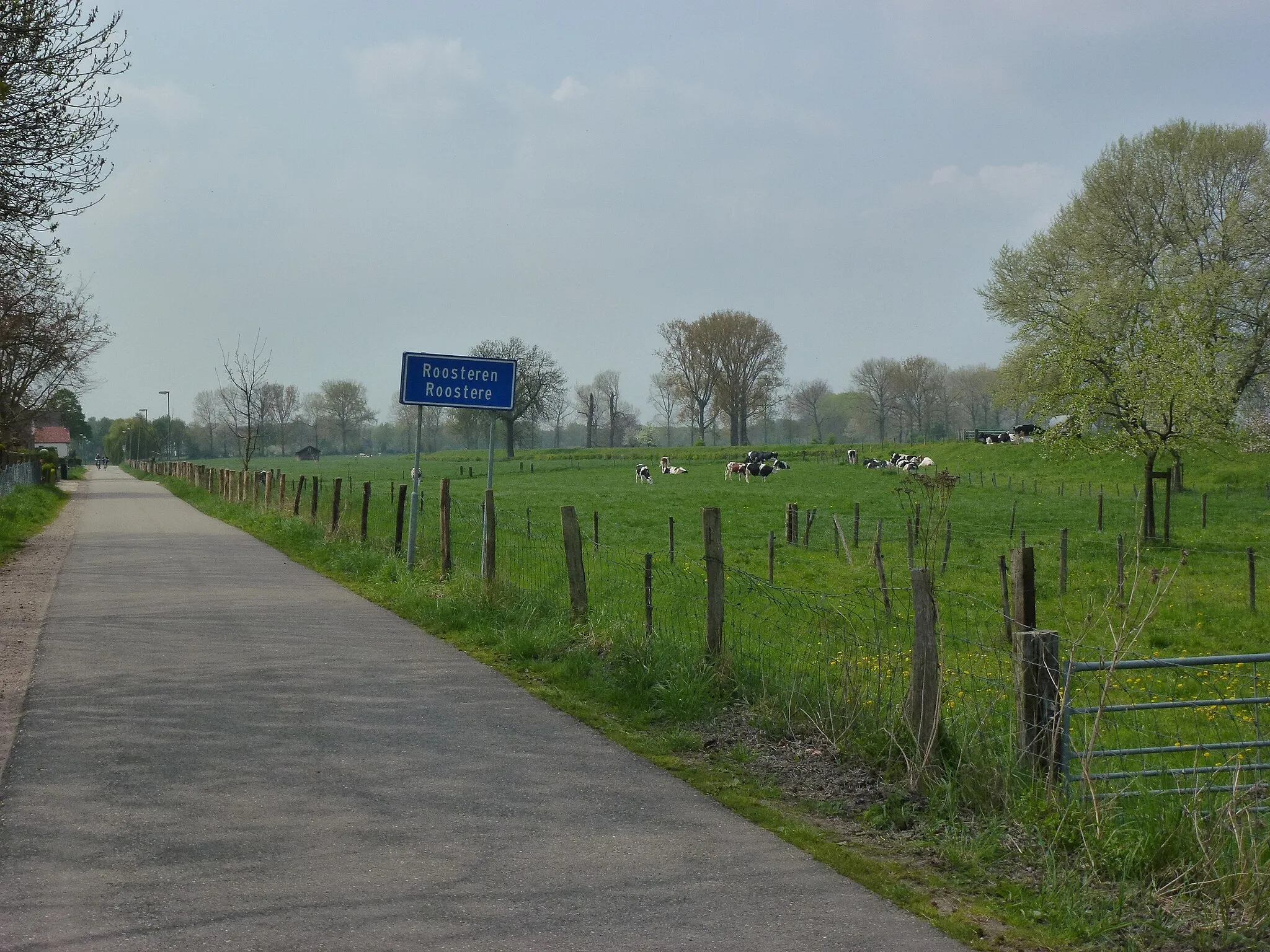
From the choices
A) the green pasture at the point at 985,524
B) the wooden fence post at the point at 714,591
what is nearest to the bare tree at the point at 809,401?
the green pasture at the point at 985,524

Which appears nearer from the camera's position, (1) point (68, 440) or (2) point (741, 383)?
(2) point (741, 383)

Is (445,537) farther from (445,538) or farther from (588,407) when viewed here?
(588,407)

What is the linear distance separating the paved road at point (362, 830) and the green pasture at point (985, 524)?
2015mm

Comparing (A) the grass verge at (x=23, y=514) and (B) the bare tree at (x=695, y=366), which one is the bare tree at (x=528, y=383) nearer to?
(B) the bare tree at (x=695, y=366)

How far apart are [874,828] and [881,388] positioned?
140 meters

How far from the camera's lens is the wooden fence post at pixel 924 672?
5.98 m

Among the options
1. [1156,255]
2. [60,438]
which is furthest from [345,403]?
[1156,255]

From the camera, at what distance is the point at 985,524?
3419 centimetres

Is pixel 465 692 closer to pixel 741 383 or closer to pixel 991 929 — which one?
pixel 991 929

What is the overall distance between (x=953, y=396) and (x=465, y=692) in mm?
142716

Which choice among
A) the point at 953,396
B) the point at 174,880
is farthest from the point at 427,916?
the point at 953,396

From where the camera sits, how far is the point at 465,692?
28.4 feet

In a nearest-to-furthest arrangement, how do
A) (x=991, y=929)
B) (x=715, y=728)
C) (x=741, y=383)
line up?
(x=991, y=929), (x=715, y=728), (x=741, y=383)

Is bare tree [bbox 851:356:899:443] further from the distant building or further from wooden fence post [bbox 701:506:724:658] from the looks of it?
wooden fence post [bbox 701:506:724:658]
